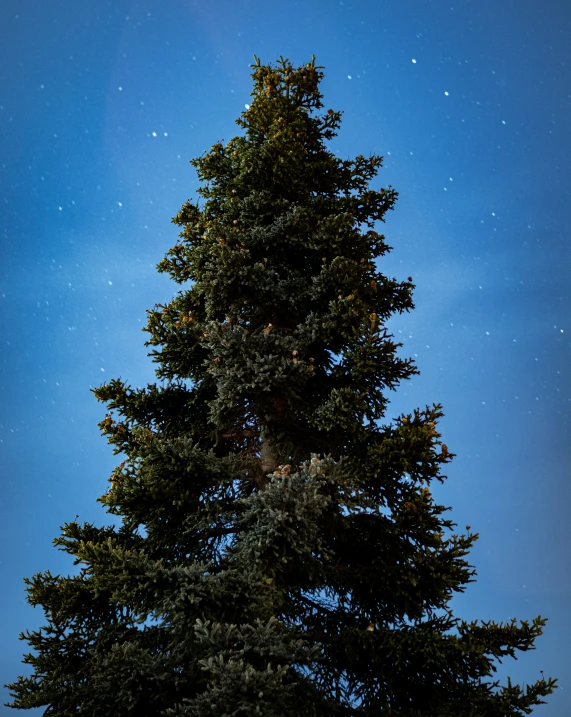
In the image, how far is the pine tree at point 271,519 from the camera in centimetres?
669

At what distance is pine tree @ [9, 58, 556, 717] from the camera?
6.69 meters

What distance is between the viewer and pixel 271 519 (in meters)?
7.23

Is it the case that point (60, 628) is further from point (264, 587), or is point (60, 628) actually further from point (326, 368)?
point (326, 368)

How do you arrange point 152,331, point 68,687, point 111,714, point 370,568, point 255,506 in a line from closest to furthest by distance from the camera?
point 111,714 < point 68,687 < point 255,506 < point 370,568 < point 152,331

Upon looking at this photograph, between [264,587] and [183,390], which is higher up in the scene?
[183,390]

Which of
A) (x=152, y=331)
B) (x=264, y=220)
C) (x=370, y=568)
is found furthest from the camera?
(x=264, y=220)

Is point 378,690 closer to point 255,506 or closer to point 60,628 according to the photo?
point 255,506

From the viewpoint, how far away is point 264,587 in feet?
23.2

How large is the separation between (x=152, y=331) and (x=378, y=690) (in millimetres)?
6183

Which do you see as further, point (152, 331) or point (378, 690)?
point (152, 331)

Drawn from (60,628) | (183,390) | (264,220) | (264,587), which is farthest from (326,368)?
(60,628)

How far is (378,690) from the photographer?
7875 millimetres

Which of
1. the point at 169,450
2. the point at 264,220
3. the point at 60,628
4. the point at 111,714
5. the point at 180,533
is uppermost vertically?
the point at 264,220

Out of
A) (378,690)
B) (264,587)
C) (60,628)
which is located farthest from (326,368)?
(60,628)
